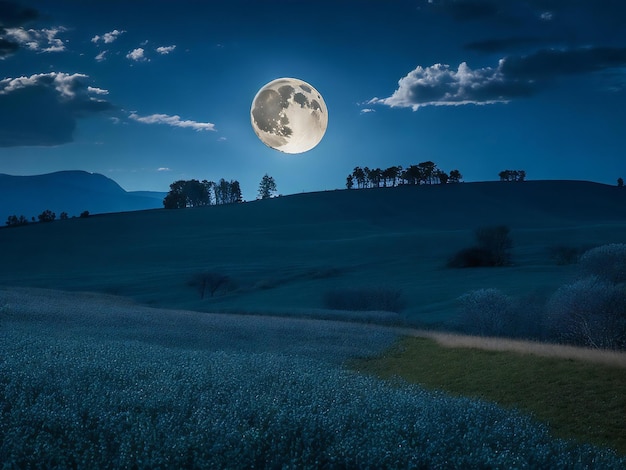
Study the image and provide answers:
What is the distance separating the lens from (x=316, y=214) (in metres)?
113

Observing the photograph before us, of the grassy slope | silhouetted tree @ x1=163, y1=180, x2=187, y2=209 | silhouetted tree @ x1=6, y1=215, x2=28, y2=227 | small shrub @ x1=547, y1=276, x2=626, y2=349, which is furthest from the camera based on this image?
silhouetted tree @ x1=163, y1=180, x2=187, y2=209

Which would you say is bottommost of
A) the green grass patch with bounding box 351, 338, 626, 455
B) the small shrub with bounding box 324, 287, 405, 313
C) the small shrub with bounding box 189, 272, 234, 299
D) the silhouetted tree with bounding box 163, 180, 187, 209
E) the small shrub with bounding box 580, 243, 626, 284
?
the small shrub with bounding box 324, 287, 405, 313

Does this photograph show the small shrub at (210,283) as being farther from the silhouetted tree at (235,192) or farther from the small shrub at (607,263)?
the silhouetted tree at (235,192)

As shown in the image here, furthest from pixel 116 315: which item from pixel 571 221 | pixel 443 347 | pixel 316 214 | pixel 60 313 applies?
pixel 571 221

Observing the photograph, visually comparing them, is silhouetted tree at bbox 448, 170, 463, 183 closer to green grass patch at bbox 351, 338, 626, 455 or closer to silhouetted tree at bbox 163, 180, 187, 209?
silhouetted tree at bbox 163, 180, 187, 209

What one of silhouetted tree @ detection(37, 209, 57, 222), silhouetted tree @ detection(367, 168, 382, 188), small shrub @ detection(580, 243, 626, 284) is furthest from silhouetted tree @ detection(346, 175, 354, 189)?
small shrub @ detection(580, 243, 626, 284)

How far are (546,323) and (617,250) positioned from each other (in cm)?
1142

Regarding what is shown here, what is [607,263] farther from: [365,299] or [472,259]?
[472,259]

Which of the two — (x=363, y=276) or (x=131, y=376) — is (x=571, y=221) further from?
(x=131, y=376)

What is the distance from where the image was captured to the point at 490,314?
30266 mm

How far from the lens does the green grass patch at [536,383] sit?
451 inches

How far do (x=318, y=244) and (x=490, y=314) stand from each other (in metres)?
49.7

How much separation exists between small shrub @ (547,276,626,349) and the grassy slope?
8892 mm

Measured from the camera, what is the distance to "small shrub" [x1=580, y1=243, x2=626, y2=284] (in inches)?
1363
